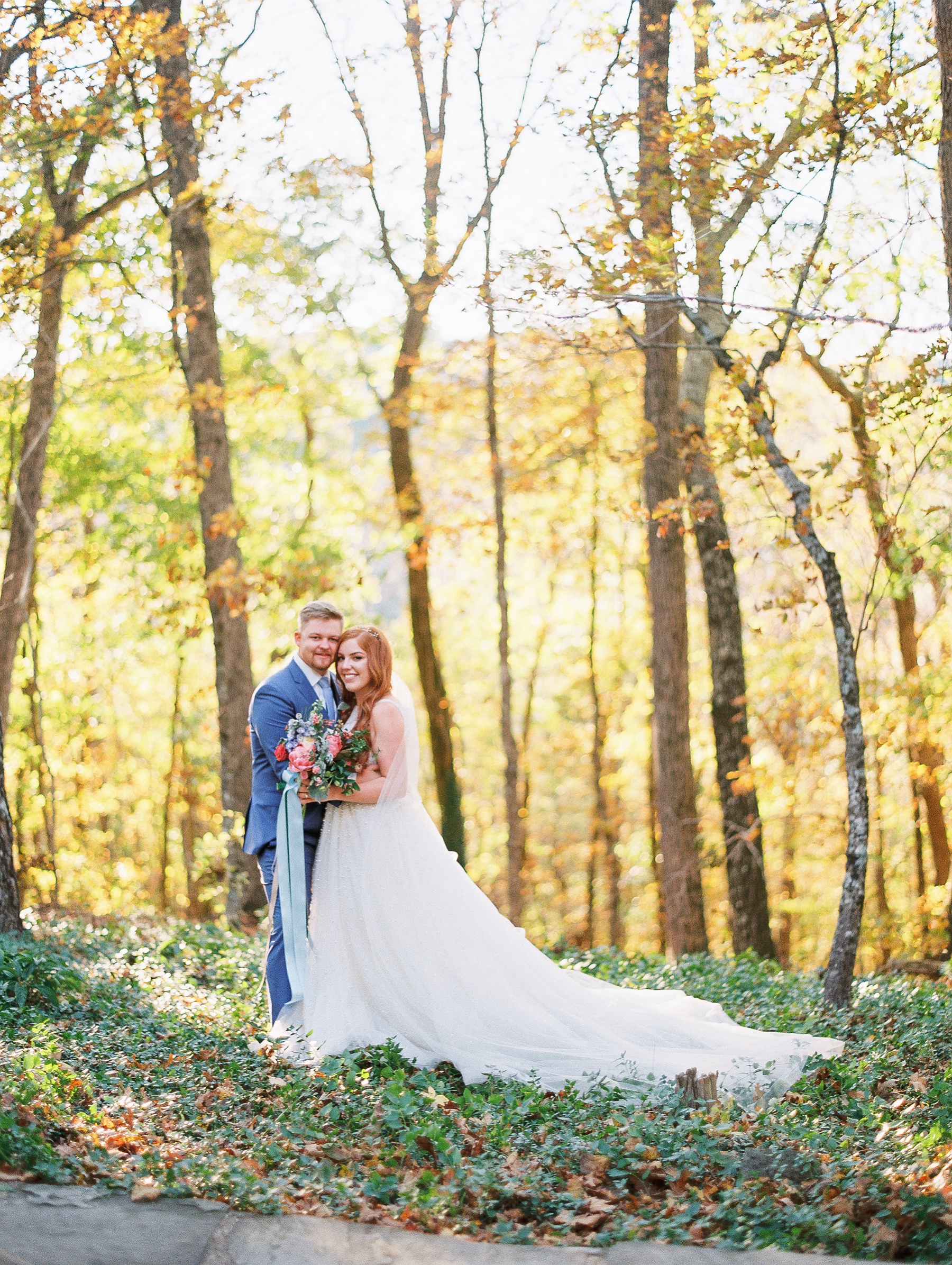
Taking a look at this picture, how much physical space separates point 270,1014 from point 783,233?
20.7 feet

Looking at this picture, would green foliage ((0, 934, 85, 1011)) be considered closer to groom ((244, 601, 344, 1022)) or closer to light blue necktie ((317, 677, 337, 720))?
groom ((244, 601, 344, 1022))

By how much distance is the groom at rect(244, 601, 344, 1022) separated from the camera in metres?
6.97

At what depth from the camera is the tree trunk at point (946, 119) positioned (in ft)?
20.5

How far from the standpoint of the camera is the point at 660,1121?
5.10m

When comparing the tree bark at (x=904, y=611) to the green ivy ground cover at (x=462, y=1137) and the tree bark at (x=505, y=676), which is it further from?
the tree bark at (x=505, y=676)

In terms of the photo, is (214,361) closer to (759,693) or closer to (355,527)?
(759,693)

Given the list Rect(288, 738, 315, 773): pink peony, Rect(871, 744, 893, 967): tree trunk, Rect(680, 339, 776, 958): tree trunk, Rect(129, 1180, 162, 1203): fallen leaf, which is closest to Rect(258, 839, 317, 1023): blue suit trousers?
Rect(288, 738, 315, 773): pink peony

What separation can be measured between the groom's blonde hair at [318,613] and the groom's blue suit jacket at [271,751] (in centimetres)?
32

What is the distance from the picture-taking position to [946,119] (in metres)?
6.39

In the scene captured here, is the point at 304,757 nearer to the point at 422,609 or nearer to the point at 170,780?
the point at 422,609

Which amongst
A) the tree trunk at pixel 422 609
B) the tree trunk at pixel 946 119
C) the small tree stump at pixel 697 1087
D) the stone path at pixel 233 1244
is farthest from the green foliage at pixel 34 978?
the tree trunk at pixel 422 609

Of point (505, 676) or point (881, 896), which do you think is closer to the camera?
point (505, 676)

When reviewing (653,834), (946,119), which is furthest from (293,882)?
(653,834)

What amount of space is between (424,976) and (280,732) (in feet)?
5.60
